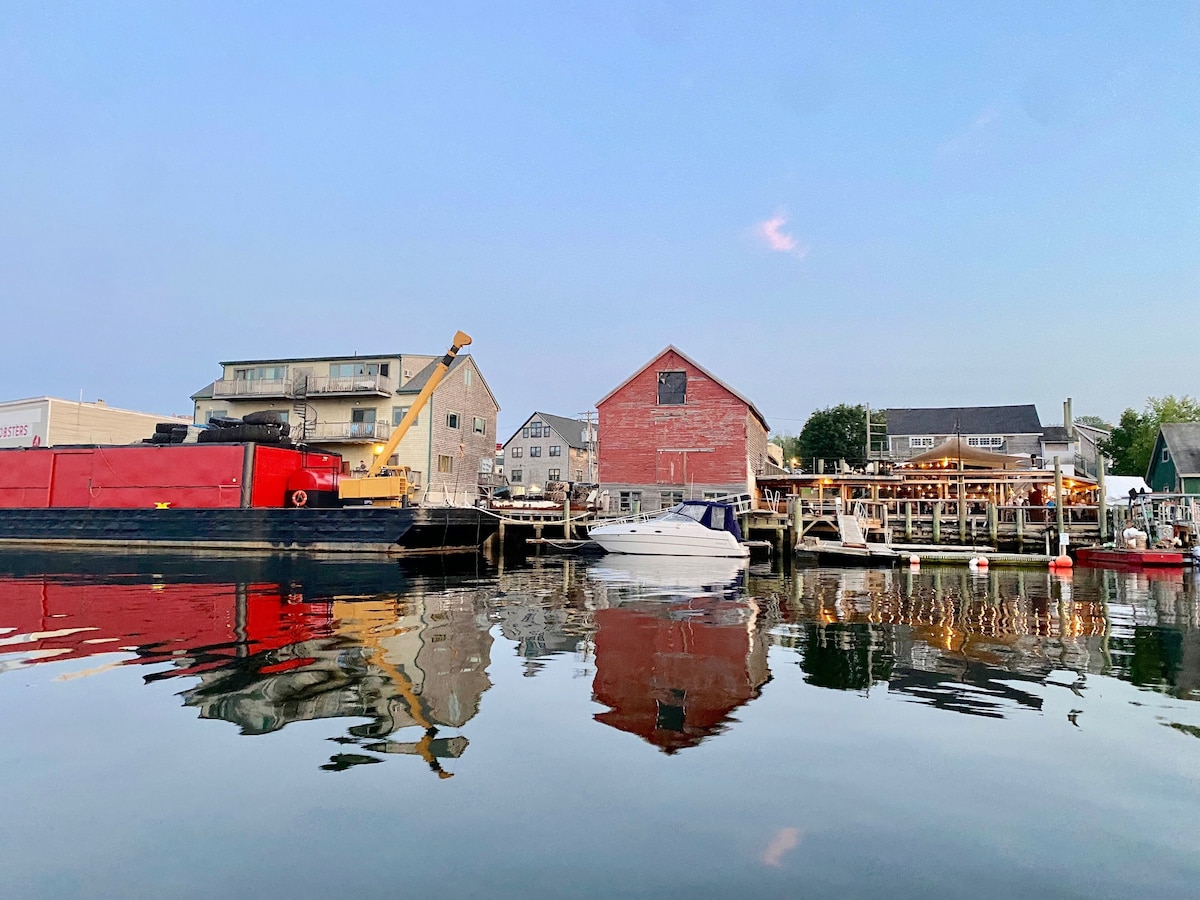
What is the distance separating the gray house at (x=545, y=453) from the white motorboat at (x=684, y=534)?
35891 mm

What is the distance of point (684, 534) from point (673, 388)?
12540 millimetres

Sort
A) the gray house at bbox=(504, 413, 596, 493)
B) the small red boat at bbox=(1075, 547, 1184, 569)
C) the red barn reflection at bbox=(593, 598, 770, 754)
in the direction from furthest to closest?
the gray house at bbox=(504, 413, 596, 493) < the small red boat at bbox=(1075, 547, 1184, 569) < the red barn reflection at bbox=(593, 598, 770, 754)

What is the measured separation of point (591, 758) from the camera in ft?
18.1

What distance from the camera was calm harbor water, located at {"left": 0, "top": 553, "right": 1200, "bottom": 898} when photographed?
12.6 feet

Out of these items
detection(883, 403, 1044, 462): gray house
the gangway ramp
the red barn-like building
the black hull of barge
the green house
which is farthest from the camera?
detection(883, 403, 1044, 462): gray house

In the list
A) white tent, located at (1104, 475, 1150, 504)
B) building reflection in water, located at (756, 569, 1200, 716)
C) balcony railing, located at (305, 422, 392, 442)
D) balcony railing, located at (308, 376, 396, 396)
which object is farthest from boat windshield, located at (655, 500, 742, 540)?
white tent, located at (1104, 475, 1150, 504)

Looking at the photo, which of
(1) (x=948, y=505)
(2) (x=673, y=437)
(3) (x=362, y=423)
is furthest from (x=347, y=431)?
(1) (x=948, y=505)

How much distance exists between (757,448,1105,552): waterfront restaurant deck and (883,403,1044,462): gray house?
34.2 feet

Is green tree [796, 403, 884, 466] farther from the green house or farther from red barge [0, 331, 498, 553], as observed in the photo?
red barge [0, 331, 498, 553]

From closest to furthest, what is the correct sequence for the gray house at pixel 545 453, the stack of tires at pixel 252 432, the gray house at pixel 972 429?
the stack of tires at pixel 252 432, the gray house at pixel 972 429, the gray house at pixel 545 453

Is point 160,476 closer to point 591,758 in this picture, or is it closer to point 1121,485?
point 591,758

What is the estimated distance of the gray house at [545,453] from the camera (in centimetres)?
6619

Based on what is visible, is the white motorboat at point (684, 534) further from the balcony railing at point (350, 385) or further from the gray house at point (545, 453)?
the gray house at point (545, 453)

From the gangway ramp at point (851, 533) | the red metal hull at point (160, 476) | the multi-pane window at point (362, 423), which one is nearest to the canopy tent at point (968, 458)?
the gangway ramp at point (851, 533)
